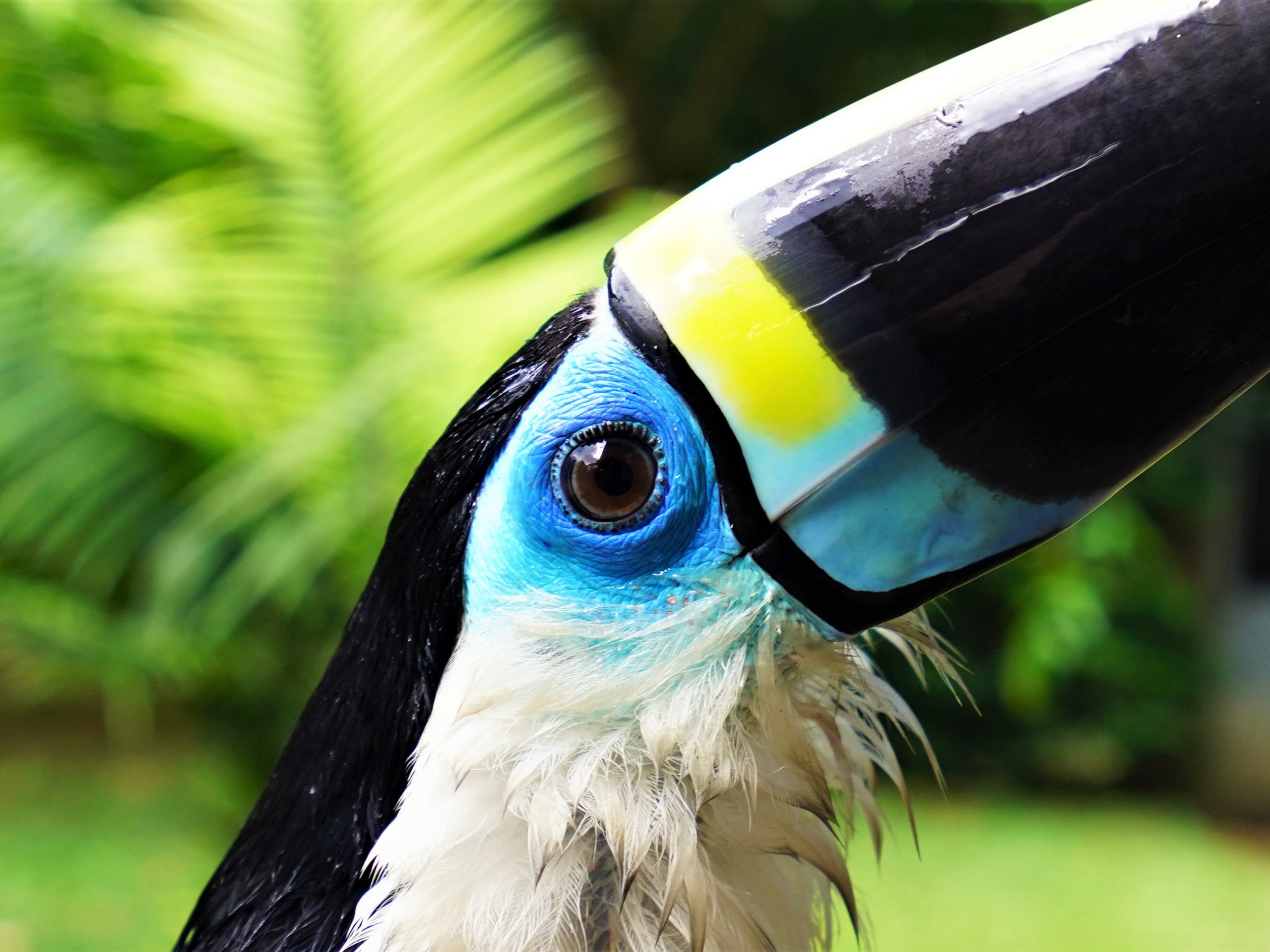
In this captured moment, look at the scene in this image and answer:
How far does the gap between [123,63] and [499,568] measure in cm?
235

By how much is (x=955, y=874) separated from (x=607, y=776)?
147 inches

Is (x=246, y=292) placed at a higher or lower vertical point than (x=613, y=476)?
higher

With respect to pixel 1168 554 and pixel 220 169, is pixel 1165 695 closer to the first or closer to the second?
pixel 1168 554

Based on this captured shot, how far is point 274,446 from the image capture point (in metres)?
2.51

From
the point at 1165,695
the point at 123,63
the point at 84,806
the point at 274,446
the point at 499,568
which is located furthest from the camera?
the point at 84,806

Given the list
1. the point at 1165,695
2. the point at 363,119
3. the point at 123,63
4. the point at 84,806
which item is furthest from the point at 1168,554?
the point at 84,806

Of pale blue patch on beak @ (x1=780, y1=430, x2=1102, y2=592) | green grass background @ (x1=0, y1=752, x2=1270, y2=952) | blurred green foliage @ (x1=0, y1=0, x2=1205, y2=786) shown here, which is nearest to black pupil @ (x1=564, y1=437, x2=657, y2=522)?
pale blue patch on beak @ (x1=780, y1=430, x2=1102, y2=592)

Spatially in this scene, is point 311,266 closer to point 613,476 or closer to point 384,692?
point 384,692

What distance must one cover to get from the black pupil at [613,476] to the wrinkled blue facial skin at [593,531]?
0.02m

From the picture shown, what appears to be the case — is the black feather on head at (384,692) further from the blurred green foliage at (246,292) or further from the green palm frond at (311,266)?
the green palm frond at (311,266)

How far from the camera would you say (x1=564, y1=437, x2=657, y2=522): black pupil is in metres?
0.93

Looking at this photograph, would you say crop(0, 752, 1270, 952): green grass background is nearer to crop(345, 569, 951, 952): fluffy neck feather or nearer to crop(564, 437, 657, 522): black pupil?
crop(345, 569, 951, 952): fluffy neck feather

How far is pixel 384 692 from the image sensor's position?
104 centimetres

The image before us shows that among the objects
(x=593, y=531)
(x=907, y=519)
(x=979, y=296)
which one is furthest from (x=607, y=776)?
(x=979, y=296)
